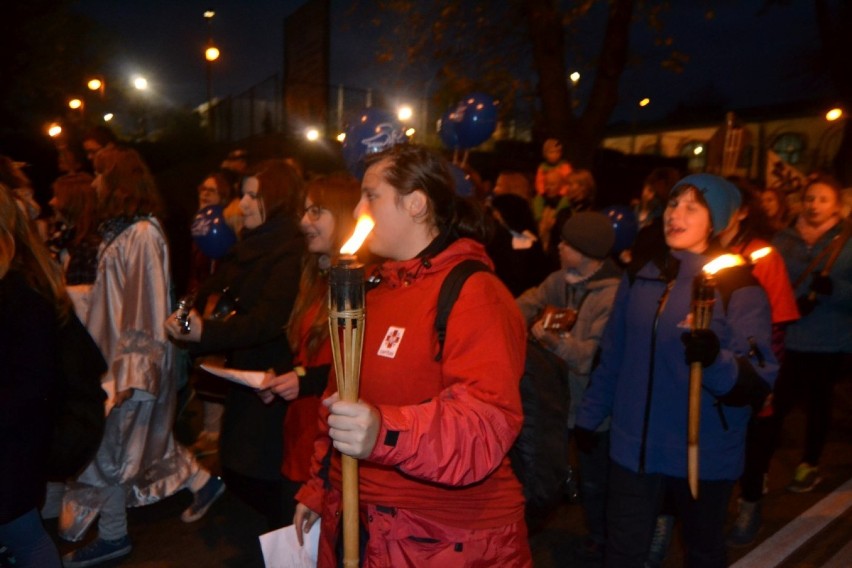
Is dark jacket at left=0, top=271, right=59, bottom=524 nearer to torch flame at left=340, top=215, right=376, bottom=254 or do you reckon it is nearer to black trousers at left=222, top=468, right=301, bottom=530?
black trousers at left=222, top=468, right=301, bottom=530

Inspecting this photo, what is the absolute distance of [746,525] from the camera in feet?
14.6

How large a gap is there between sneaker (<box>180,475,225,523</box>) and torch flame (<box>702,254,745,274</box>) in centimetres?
347

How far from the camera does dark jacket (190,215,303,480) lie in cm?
330

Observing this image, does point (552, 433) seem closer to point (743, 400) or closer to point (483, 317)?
point (483, 317)

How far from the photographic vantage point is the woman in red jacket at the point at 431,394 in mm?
1688

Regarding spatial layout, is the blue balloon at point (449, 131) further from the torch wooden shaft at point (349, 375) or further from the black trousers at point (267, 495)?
the torch wooden shaft at point (349, 375)

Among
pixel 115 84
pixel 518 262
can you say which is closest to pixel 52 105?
pixel 115 84

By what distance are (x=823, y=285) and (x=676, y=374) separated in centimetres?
297

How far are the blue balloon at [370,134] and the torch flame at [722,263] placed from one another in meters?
2.05

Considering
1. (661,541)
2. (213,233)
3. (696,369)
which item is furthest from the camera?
(213,233)

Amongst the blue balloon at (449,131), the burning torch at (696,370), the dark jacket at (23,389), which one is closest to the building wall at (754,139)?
the blue balloon at (449,131)

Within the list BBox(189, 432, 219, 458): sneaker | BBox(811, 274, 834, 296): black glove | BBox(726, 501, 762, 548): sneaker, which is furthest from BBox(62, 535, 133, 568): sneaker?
BBox(811, 274, 834, 296): black glove

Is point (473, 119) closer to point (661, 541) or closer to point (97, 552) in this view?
point (661, 541)

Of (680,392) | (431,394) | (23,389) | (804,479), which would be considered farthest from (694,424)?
(804,479)
